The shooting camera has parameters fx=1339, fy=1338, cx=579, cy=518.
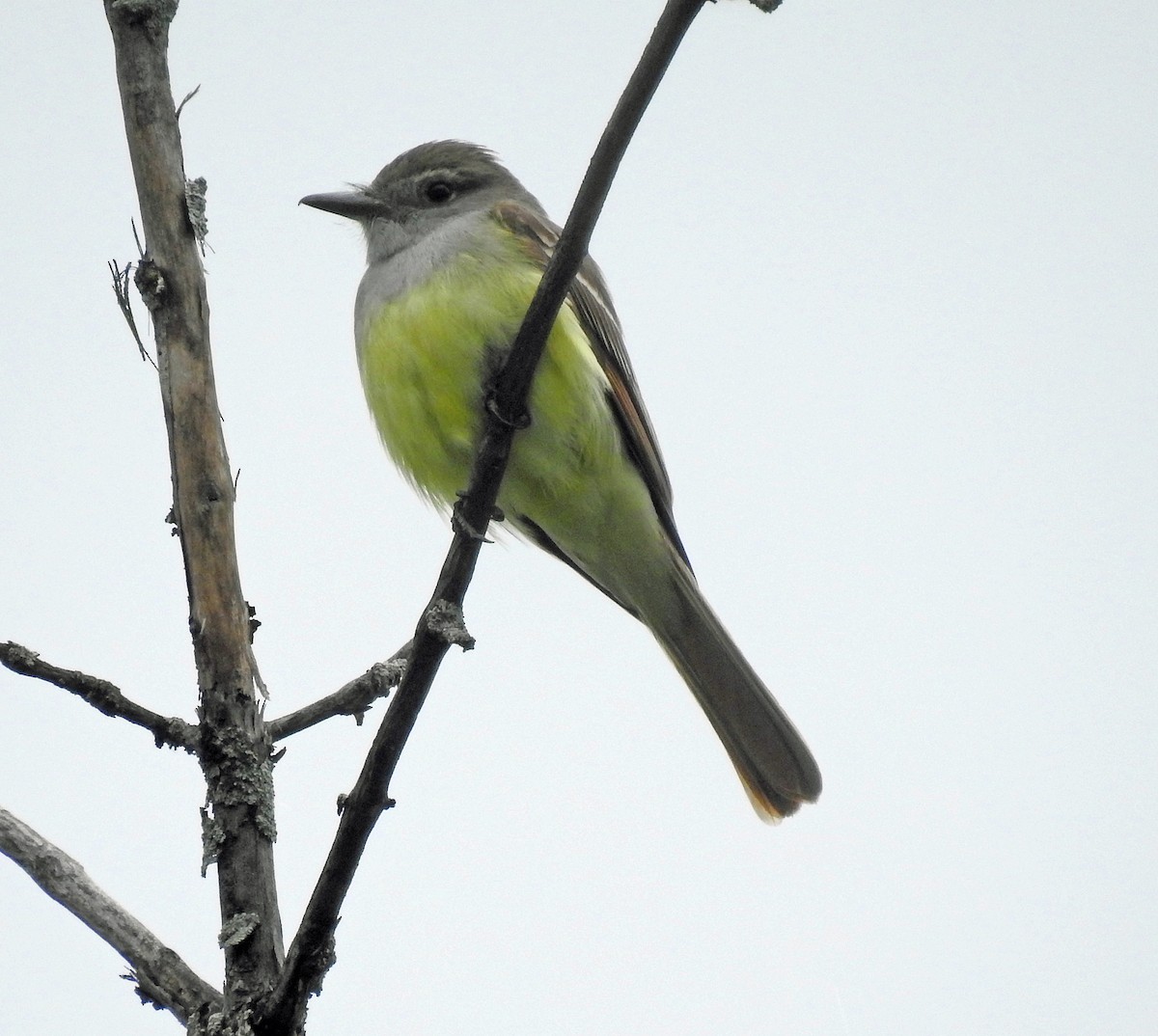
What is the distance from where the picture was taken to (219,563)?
317 centimetres

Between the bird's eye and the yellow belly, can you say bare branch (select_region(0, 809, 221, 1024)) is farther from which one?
the bird's eye

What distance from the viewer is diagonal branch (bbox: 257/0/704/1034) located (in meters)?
2.77

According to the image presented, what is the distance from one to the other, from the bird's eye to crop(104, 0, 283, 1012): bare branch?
93.6 inches

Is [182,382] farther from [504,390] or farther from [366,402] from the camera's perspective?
[366,402]

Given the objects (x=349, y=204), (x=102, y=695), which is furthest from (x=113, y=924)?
(x=349, y=204)

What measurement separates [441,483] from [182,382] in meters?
1.79

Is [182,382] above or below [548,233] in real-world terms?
below

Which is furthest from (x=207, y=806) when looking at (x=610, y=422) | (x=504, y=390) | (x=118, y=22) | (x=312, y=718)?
(x=610, y=422)

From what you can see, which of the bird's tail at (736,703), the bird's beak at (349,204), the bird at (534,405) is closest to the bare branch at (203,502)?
the bird at (534,405)

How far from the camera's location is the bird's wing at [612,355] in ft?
16.1

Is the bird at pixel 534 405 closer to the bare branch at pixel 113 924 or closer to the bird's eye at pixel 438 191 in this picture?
the bird's eye at pixel 438 191

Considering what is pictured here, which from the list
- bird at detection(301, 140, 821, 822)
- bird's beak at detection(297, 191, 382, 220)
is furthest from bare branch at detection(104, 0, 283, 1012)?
bird's beak at detection(297, 191, 382, 220)

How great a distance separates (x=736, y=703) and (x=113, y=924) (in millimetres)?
3112

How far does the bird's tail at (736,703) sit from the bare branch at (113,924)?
2891 millimetres
